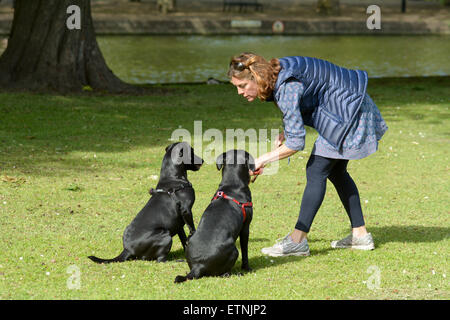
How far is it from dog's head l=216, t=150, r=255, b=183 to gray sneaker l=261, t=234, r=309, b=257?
2.68 feet

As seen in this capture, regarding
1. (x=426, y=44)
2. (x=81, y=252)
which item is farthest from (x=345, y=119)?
(x=426, y=44)

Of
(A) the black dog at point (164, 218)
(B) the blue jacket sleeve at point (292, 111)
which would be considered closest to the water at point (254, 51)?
(A) the black dog at point (164, 218)

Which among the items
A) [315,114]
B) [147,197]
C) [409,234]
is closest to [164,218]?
[315,114]

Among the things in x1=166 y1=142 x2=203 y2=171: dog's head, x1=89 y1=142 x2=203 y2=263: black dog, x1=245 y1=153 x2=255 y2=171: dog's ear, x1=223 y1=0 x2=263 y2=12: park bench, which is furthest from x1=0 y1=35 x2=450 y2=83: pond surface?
x1=245 y1=153 x2=255 y2=171: dog's ear

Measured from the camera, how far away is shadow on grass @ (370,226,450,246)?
6666 millimetres

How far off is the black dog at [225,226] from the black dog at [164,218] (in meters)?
0.48

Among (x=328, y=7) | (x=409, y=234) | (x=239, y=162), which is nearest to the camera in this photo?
(x=239, y=162)

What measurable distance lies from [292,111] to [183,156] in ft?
4.12

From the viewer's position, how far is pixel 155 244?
18.7ft

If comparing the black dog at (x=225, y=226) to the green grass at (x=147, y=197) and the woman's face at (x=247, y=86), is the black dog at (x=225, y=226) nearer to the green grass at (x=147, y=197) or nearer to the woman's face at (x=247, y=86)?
the green grass at (x=147, y=197)

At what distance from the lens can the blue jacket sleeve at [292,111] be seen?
17.3ft

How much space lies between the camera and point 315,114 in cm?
559

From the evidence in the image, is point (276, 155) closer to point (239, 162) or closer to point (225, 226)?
point (239, 162)

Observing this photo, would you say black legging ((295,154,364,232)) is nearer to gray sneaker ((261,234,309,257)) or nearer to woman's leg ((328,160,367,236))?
woman's leg ((328,160,367,236))
